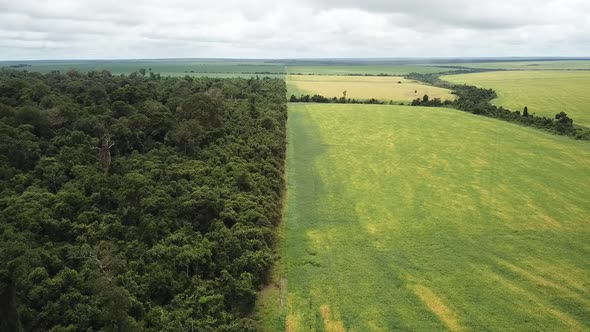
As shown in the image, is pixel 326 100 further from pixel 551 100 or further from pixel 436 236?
pixel 436 236

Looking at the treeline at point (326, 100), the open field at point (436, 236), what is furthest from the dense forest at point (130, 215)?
the treeline at point (326, 100)

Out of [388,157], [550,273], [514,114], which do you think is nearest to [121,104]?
[388,157]

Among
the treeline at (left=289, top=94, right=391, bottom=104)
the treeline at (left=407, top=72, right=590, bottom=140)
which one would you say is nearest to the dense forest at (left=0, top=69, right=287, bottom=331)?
the treeline at (left=407, top=72, right=590, bottom=140)

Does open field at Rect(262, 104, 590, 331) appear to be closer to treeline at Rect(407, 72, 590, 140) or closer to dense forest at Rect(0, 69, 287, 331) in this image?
dense forest at Rect(0, 69, 287, 331)

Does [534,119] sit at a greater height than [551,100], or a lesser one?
lesser

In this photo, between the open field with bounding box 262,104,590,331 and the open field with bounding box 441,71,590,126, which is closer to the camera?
the open field with bounding box 262,104,590,331

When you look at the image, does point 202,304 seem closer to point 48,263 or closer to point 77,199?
point 48,263

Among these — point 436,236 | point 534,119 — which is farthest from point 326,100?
point 436,236

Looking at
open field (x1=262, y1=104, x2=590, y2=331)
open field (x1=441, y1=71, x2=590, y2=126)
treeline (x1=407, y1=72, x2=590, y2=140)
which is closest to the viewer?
open field (x1=262, y1=104, x2=590, y2=331)
